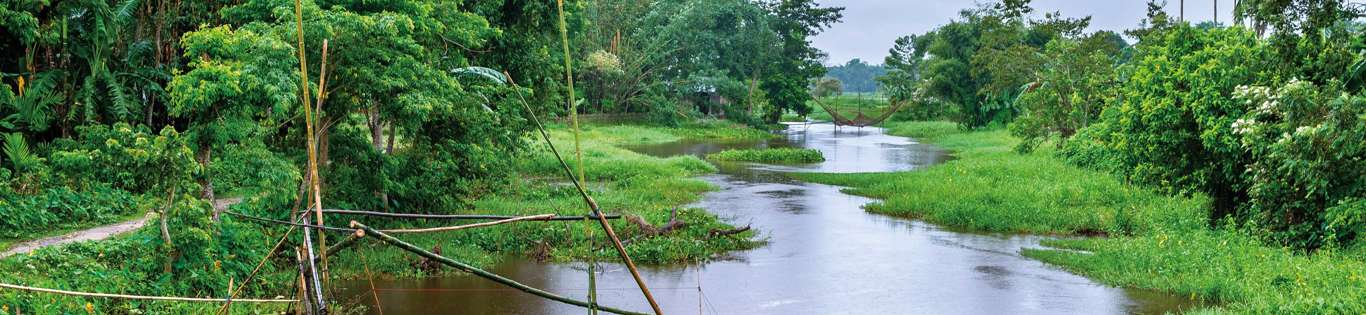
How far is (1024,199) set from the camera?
17.6 m

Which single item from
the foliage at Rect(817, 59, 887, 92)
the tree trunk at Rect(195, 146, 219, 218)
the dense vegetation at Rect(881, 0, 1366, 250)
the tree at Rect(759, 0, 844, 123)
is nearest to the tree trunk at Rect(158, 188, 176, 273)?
the tree trunk at Rect(195, 146, 219, 218)

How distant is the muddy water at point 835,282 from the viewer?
10.9 metres

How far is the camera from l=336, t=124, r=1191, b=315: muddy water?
10.9 meters

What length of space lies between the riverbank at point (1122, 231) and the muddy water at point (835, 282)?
0.43 meters

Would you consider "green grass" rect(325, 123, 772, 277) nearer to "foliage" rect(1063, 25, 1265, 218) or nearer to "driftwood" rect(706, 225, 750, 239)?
"driftwood" rect(706, 225, 750, 239)

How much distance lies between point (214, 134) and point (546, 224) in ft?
16.2

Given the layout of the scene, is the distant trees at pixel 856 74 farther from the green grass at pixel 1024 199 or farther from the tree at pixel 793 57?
the green grass at pixel 1024 199

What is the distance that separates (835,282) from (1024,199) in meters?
6.54

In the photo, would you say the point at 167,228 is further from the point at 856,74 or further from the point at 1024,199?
the point at 856,74

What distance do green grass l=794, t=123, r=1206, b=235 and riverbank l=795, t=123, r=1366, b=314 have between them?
0.06 ft

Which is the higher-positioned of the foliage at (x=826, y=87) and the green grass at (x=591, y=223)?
the foliage at (x=826, y=87)

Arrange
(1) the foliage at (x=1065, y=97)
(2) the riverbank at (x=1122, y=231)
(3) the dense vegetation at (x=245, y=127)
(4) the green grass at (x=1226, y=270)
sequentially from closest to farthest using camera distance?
(4) the green grass at (x=1226, y=270) → (3) the dense vegetation at (x=245, y=127) → (2) the riverbank at (x=1122, y=231) → (1) the foliage at (x=1065, y=97)

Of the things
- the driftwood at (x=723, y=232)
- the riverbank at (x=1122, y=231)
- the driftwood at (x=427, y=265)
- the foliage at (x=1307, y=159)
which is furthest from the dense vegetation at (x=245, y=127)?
the foliage at (x=1307, y=159)

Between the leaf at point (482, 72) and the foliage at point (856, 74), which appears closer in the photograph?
the leaf at point (482, 72)
